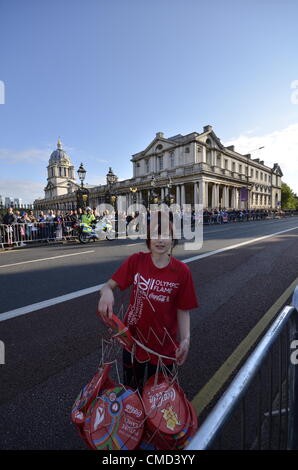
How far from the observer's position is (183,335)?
166cm

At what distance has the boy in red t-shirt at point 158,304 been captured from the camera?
173 centimetres

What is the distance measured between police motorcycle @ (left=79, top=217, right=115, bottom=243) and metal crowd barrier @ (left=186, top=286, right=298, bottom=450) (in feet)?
37.7

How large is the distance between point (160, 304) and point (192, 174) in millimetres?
44146

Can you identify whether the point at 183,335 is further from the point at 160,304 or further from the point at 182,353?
the point at 160,304

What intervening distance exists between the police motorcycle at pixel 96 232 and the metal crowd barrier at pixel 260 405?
37.7ft

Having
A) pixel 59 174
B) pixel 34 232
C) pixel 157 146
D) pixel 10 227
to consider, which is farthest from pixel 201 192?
pixel 59 174

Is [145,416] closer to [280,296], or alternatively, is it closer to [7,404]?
[7,404]

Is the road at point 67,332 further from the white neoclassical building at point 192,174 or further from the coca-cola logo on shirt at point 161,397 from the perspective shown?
the white neoclassical building at point 192,174

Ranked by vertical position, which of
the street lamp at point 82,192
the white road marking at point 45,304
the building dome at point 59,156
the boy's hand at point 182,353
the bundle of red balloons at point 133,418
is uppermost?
the building dome at point 59,156

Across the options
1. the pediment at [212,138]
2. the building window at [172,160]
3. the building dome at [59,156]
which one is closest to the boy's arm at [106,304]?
the pediment at [212,138]

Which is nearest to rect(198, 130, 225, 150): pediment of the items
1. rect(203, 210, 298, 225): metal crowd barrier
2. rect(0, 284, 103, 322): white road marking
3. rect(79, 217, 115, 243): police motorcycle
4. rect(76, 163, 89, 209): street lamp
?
rect(203, 210, 298, 225): metal crowd barrier

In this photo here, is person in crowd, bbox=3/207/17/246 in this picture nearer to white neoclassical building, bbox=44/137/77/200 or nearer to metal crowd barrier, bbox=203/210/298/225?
metal crowd barrier, bbox=203/210/298/225

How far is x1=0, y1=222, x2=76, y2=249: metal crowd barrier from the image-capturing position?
39.0 ft

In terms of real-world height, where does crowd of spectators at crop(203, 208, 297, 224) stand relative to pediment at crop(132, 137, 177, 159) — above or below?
below
